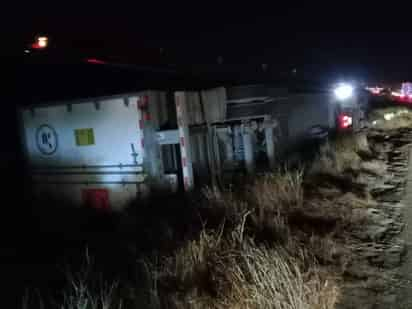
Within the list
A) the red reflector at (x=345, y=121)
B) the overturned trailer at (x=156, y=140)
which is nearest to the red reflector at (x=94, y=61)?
the overturned trailer at (x=156, y=140)

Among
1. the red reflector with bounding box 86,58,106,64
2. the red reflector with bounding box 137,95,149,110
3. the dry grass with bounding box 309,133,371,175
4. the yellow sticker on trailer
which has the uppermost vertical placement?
the red reflector with bounding box 86,58,106,64

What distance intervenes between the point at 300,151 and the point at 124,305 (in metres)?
7.18

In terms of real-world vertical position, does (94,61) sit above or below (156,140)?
above

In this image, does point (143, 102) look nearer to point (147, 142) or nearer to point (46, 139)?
point (147, 142)

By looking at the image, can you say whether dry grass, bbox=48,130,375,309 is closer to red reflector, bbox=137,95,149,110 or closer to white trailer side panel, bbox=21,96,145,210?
red reflector, bbox=137,95,149,110

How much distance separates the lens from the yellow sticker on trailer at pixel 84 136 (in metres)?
9.16

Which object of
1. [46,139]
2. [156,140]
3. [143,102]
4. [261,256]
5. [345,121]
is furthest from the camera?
[345,121]

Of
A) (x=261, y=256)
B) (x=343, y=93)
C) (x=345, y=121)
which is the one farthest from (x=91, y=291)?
(x=343, y=93)

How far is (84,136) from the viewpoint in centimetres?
923

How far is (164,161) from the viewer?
8.66m

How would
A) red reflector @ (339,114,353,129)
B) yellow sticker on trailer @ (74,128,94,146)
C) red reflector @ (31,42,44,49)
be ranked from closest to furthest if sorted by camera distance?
yellow sticker on trailer @ (74,128,94,146), red reflector @ (339,114,353,129), red reflector @ (31,42,44,49)

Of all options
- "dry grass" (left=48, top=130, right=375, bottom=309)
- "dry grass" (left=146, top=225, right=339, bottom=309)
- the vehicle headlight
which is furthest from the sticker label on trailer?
the vehicle headlight

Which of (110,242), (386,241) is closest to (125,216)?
(110,242)

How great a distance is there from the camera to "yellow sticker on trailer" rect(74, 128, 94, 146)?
9156 mm
